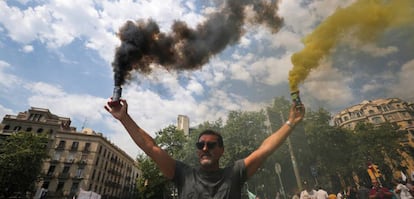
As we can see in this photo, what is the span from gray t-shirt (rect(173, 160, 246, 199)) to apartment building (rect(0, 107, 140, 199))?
51144 millimetres

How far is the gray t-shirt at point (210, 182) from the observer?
2105 mm

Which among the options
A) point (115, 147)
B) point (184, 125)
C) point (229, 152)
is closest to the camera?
point (229, 152)

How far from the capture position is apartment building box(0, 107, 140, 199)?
4316 centimetres

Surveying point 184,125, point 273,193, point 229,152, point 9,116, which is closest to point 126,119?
point 229,152

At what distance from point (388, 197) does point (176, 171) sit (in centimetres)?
1092

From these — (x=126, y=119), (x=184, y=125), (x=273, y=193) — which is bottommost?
(x=126, y=119)

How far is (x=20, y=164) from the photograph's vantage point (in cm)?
3042

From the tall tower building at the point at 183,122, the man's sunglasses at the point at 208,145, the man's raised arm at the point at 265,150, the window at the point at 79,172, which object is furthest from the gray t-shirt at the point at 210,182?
the tall tower building at the point at 183,122

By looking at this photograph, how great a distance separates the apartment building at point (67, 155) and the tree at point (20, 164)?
10.4m

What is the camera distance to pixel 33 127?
149ft

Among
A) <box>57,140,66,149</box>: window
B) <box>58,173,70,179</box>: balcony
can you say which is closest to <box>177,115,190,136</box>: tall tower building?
<box>57,140,66,149</box>: window

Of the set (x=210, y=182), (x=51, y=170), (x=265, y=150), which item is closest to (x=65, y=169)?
(x=51, y=170)

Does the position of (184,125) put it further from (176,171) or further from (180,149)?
(176,171)

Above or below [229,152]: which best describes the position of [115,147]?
above
